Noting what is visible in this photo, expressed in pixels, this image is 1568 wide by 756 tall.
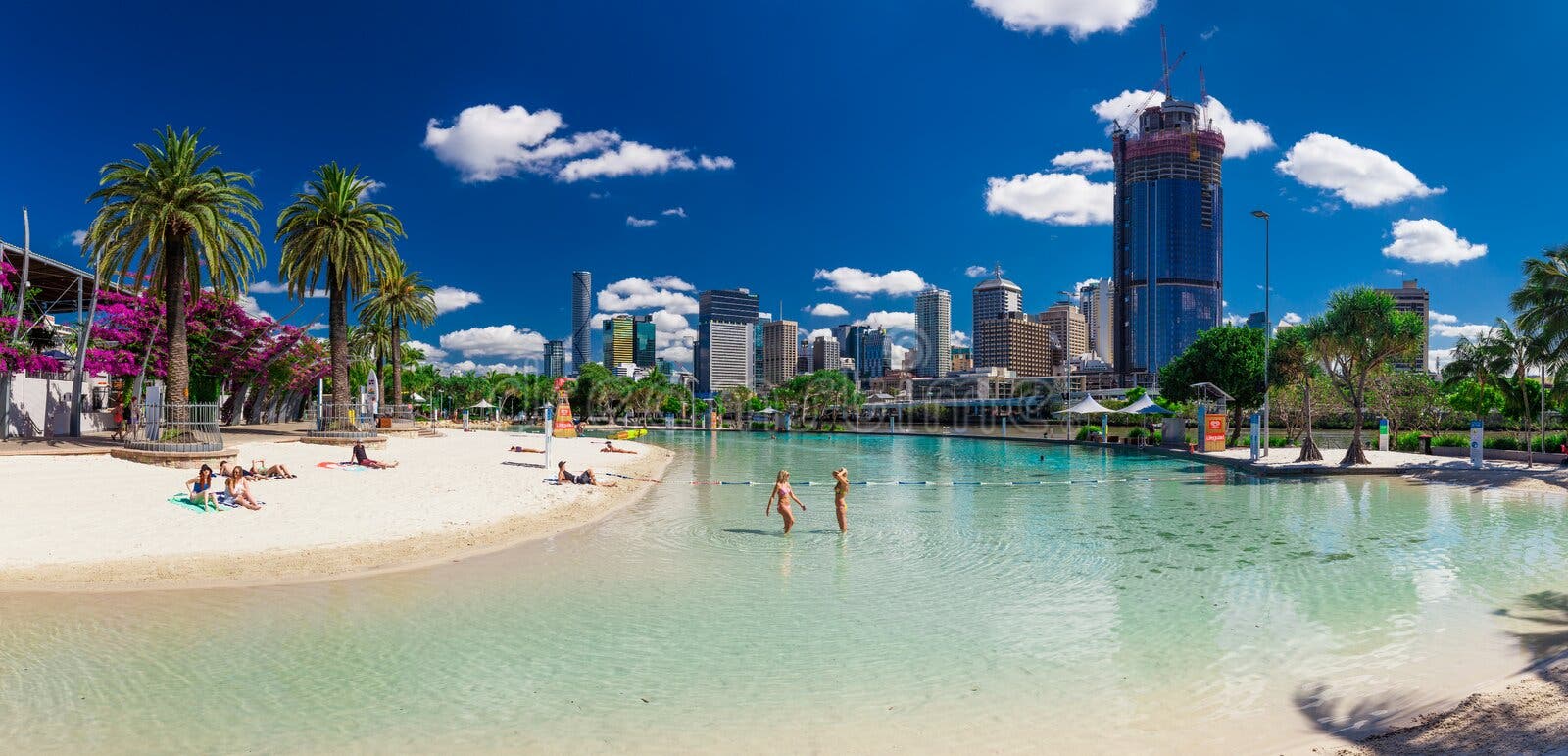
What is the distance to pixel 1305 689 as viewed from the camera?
8094 mm

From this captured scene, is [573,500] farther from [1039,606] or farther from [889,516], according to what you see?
[1039,606]

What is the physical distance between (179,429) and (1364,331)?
143ft

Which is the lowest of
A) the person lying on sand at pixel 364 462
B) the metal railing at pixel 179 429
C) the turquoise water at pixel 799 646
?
the turquoise water at pixel 799 646

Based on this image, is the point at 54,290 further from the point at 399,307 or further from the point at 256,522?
the point at 256,522

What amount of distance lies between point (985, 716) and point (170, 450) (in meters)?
23.8

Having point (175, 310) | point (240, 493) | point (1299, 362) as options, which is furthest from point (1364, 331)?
point (175, 310)

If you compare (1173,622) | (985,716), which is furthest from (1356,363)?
(985,716)

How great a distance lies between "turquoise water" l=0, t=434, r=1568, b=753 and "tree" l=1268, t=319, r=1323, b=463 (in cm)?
1975

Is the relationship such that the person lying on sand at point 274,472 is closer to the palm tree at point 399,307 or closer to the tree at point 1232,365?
the palm tree at point 399,307

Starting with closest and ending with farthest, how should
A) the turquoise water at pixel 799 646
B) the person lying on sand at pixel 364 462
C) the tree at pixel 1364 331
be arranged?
the turquoise water at pixel 799 646 → the person lying on sand at pixel 364 462 → the tree at pixel 1364 331

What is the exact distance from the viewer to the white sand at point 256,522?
1260 centimetres

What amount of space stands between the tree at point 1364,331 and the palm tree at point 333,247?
43054 mm

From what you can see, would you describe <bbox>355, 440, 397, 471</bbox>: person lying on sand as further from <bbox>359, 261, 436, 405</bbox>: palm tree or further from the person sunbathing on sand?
<bbox>359, 261, 436, 405</bbox>: palm tree

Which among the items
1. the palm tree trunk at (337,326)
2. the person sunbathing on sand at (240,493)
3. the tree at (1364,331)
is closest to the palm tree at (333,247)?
the palm tree trunk at (337,326)
